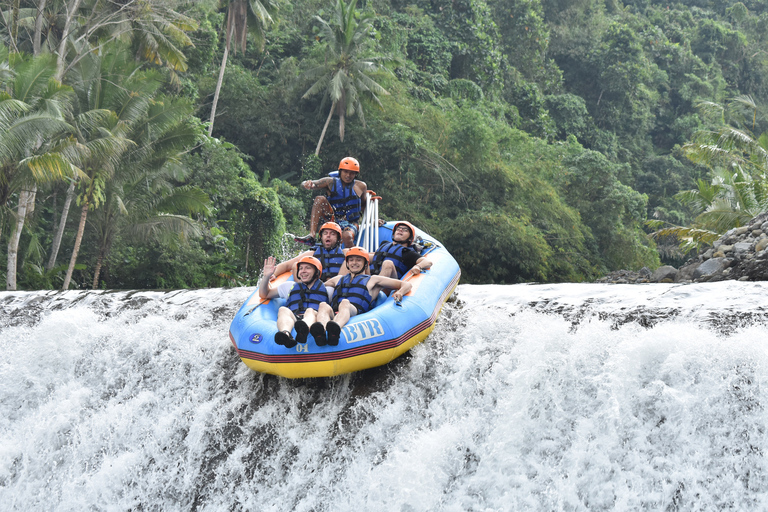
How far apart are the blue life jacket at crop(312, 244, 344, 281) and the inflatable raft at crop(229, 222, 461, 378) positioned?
0.72m

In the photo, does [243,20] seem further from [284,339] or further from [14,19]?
[284,339]

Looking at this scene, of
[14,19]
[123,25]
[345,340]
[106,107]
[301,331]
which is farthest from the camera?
[123,25]

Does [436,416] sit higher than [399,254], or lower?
lower

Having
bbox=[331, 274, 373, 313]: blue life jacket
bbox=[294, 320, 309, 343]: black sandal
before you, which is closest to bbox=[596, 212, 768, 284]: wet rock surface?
bbox=[331, 274, 373, 313]: blue life jacket

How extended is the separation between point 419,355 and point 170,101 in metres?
8.40

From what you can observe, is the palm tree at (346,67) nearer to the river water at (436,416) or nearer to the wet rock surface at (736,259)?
the wet rock surface at (736,259)

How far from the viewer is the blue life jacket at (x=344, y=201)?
24.1ft

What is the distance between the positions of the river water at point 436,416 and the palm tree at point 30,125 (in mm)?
3532

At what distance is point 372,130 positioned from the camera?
1912 centimetres

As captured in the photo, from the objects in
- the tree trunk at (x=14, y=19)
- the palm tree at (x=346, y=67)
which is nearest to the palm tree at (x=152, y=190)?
the tree trunk at (x=14, y=19)

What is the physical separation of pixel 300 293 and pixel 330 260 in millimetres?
953

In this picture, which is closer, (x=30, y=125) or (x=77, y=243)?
(x=30, y=125)

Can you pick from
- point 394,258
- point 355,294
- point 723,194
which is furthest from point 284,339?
point 723,194

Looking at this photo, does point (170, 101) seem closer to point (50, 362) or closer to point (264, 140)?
point (50, 362)
